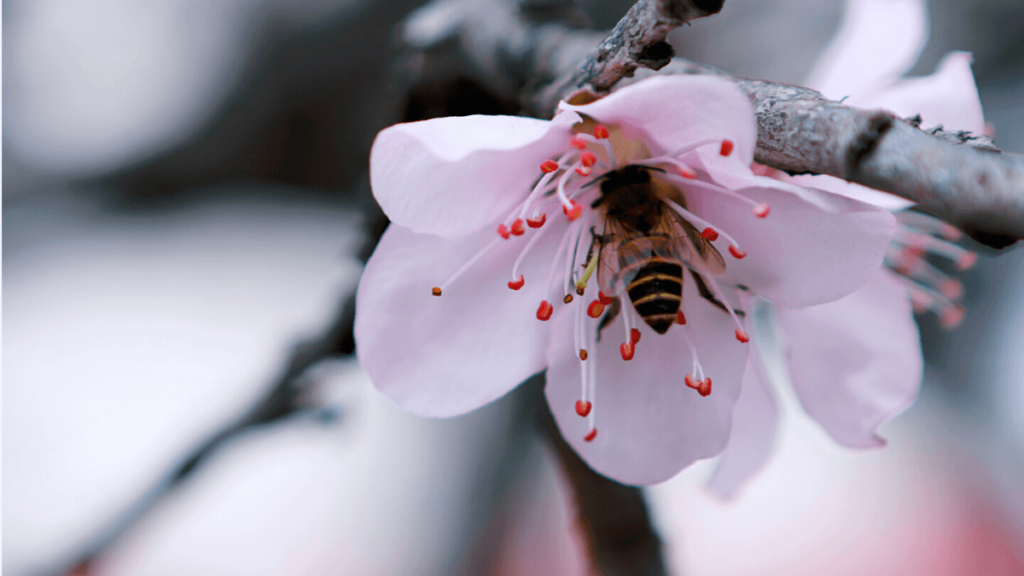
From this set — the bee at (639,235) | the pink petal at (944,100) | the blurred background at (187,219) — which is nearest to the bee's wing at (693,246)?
the bee at (639,235)

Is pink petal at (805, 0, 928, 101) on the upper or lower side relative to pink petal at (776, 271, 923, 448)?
upper

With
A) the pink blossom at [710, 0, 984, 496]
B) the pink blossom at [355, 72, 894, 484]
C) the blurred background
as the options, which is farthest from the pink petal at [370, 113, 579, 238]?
the blurred background

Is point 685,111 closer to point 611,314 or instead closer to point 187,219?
point 611,314

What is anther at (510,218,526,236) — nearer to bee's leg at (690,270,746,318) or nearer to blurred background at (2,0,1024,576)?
bee's leg at (690,270,746,318)

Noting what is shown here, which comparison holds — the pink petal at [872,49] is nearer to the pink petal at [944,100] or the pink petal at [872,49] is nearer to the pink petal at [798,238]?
the pink petal at [944,100]

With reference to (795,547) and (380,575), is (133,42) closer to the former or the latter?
(380,575)

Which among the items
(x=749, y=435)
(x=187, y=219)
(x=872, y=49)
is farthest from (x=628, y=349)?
(x=187, y=219)

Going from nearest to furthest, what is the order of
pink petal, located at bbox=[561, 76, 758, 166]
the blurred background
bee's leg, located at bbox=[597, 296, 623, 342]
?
pink petal, located at bbox=[561, 76, 758, 166]
bee's leg, located at bbox=[597, 296, 623, 342]
the blurred background

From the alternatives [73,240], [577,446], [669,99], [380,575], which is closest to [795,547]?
[380,575]
